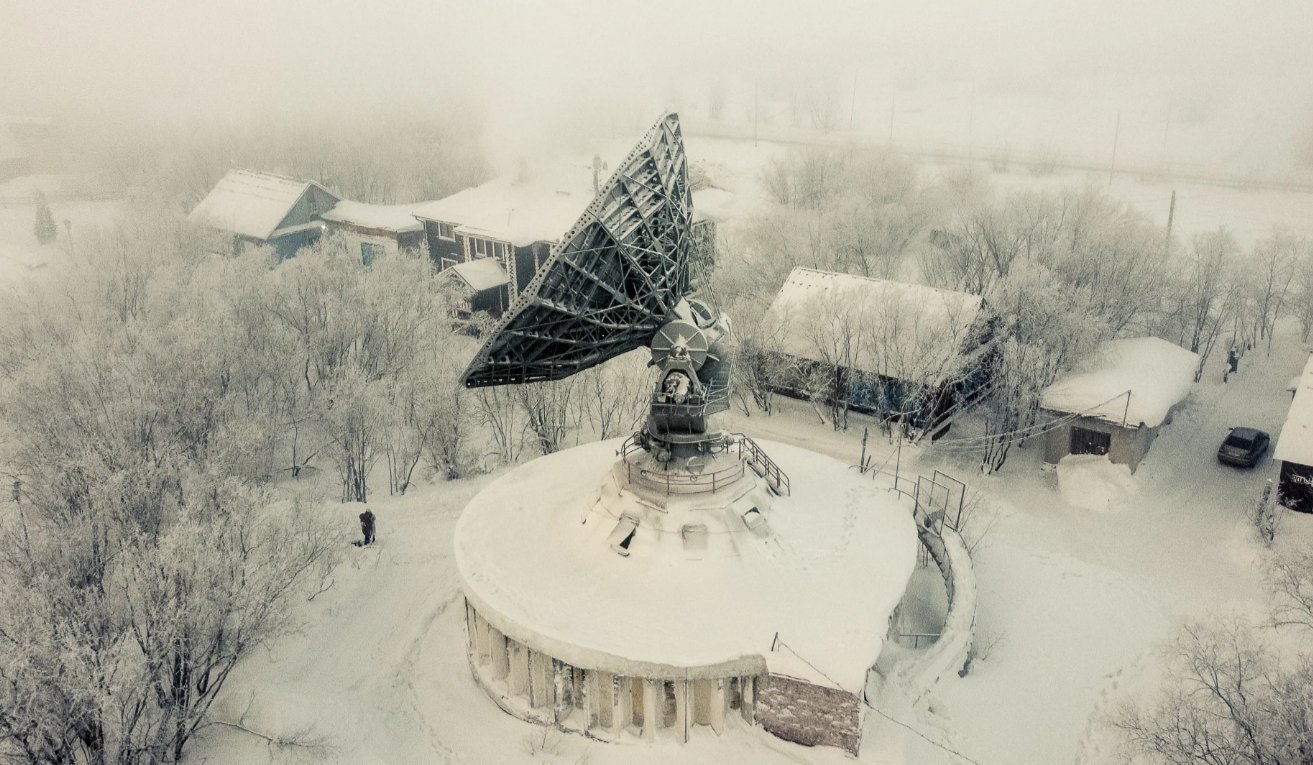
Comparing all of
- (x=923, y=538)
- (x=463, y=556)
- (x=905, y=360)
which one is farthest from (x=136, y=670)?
(x=905, y=360)

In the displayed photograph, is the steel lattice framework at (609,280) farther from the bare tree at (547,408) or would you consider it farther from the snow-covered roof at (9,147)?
the snow-covered roof at (9,147)

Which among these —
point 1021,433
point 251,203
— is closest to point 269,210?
point 251,203

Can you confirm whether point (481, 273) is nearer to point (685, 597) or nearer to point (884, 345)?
point (884, 345)

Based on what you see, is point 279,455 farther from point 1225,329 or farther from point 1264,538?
point 1225,329

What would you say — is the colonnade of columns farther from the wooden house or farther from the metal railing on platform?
the wooden house

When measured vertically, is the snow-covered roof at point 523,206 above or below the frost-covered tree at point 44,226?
above

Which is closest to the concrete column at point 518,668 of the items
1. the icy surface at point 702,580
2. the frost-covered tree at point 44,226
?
the icy surface at point 702,580
